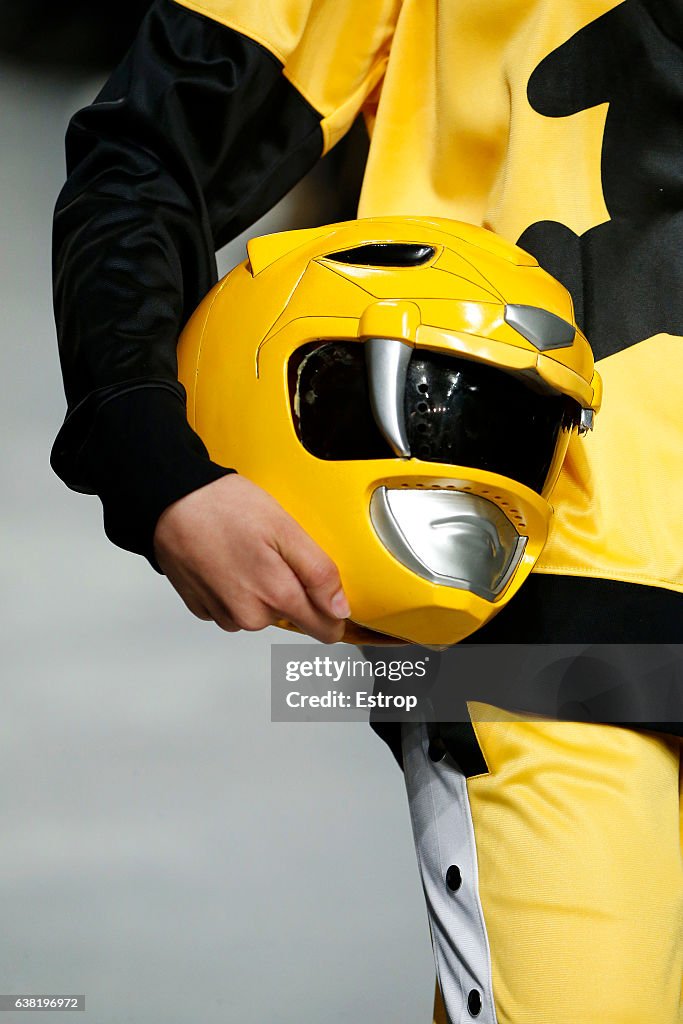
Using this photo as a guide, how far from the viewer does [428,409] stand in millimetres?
566

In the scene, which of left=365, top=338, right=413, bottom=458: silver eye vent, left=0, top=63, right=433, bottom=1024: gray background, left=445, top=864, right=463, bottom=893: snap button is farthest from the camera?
left=0, top=63, right=433, bottom=1024: gray background

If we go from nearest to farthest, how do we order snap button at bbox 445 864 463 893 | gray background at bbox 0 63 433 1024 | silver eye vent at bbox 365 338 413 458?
1. silver eye vent at bbox 365 338 413 458
2. snap button at bbox 445 864 463 893
3. gray background at bbox 0 63 433 1024

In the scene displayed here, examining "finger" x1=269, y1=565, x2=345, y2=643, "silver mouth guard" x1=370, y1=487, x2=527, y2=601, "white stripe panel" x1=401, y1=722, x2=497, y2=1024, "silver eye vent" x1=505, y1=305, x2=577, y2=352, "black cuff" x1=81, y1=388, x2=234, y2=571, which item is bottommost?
"white stripe panel" x1=401, y1=722, x2=497, y2=1024

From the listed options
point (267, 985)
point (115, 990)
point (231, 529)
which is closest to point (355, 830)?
point (267, 985)

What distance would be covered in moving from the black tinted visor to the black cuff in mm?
57

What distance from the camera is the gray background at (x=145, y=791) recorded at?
131 cm

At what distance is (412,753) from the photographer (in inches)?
29.2

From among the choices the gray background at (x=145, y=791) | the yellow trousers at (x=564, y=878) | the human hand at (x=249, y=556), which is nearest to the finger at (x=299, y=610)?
the human hand at (x=249, y=556)

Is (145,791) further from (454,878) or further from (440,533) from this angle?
(440,533)

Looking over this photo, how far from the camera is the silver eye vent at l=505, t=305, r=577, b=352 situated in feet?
1.86

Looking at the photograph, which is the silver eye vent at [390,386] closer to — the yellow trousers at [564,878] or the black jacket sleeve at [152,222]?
the black jacket sleeve at [152,222]

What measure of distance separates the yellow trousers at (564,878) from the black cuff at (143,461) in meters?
0.23

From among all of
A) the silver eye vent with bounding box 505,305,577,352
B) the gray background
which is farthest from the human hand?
the gray background

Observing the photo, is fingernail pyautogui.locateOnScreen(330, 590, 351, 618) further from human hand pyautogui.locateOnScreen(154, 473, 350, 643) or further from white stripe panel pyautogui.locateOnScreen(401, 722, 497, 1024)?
white stripe panel pyautogui.locateOnScreen(401, 722, 497, 1024)
